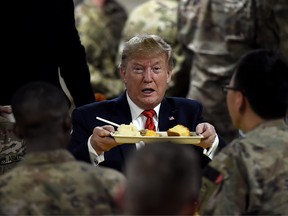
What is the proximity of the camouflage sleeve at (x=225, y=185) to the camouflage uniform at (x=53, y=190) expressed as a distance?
1.16 feet

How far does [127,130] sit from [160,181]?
141 centimetres

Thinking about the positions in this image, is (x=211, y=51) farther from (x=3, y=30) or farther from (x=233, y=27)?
(x=3, y=30)

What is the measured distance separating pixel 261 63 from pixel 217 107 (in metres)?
3.77

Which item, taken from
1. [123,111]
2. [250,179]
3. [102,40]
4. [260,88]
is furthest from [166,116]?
[102,40]

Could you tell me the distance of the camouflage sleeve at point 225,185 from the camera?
277 cm

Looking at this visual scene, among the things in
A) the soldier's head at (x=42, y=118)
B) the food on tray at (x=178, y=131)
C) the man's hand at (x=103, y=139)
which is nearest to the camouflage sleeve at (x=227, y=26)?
the food on tray at (x=178, y=131)

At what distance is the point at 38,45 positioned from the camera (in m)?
3.84

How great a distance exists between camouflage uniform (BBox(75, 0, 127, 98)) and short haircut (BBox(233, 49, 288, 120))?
16.1 feet

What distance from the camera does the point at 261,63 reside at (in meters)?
2.90

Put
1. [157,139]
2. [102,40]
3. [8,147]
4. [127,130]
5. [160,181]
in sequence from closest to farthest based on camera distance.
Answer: [160,181]
[157,139]
[127,130]
[8,147]
[102,40]

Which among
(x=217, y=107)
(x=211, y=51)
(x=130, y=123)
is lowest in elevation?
(x=217, y=107)

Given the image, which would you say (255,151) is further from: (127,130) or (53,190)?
(127,130)

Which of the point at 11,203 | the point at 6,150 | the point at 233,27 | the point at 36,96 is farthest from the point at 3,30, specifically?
the point at 233,27

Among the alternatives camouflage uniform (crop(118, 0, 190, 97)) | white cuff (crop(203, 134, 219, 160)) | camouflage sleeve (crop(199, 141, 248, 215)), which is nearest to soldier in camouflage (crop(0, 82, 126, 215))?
camouflage sleeve (crop(199, 141, 248, 215))
